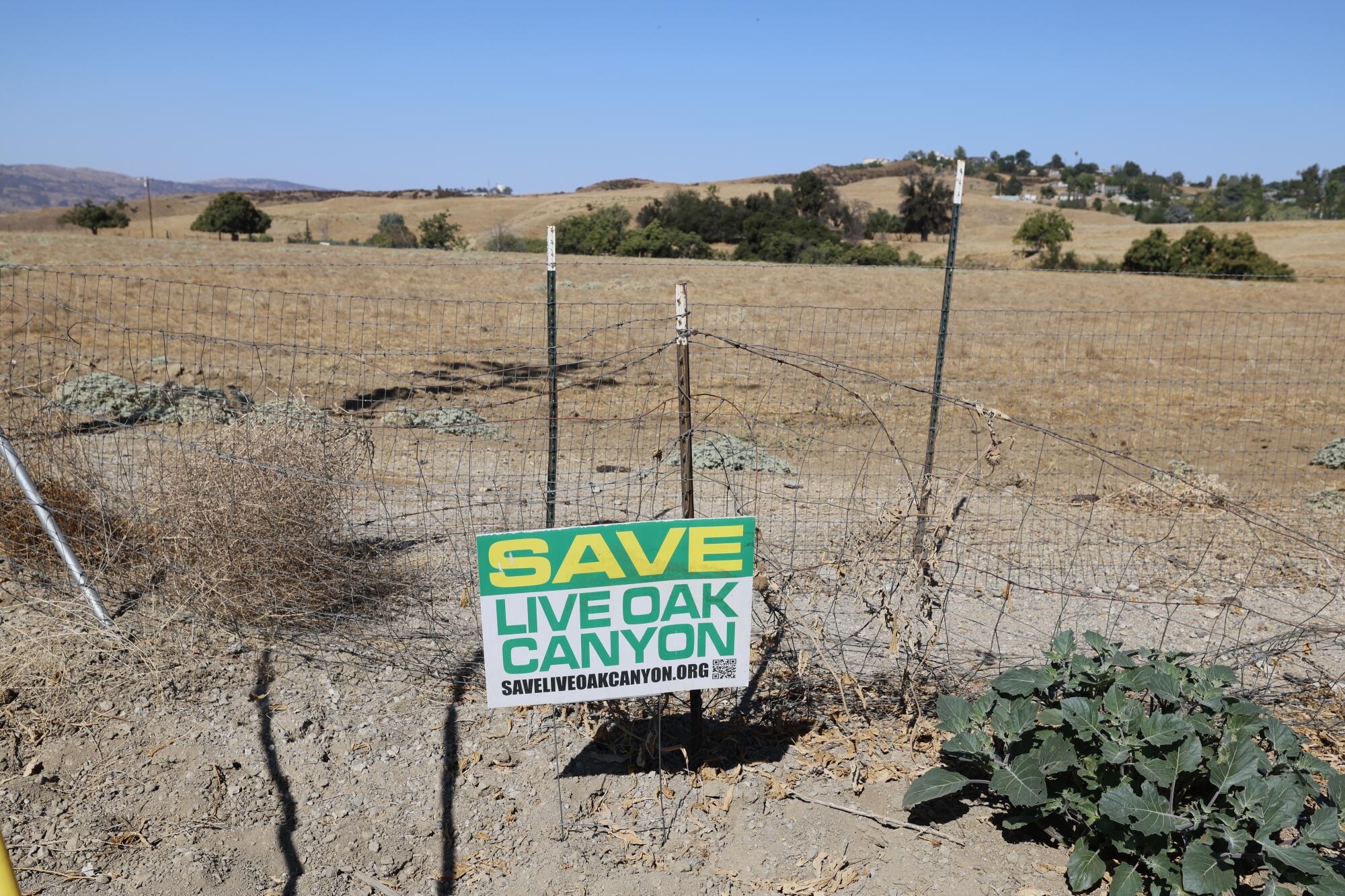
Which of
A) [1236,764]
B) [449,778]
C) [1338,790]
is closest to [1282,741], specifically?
[1338,790]

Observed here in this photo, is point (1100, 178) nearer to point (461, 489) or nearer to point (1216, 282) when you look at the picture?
point (1216, 282)

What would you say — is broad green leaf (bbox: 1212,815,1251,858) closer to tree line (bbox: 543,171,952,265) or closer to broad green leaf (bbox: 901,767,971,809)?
broad green leaf (bbox: 901,767,971,809)

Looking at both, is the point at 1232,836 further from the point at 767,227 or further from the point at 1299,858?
the point at 767,227

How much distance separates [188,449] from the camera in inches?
194

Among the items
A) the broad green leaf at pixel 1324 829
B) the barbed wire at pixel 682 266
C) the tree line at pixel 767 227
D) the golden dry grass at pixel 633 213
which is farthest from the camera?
the golden dry grass at pixel 633 213

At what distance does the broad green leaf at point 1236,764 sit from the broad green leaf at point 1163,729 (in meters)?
0.13

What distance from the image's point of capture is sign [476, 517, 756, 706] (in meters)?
3.61

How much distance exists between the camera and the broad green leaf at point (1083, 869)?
3.25m

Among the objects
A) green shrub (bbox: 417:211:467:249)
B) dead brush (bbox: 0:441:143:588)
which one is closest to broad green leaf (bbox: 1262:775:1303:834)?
dead brush (bbox: 0:441:143:588)

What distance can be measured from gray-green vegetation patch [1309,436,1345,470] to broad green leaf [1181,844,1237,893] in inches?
324

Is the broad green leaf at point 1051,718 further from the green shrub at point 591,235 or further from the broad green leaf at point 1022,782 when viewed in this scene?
the green shrub at point 591,235

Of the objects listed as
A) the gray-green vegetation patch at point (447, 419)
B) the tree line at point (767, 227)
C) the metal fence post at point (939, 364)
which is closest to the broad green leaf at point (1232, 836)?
the metal fence post at point (939, 364)

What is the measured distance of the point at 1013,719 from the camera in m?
3.56

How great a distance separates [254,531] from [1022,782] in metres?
3.66
